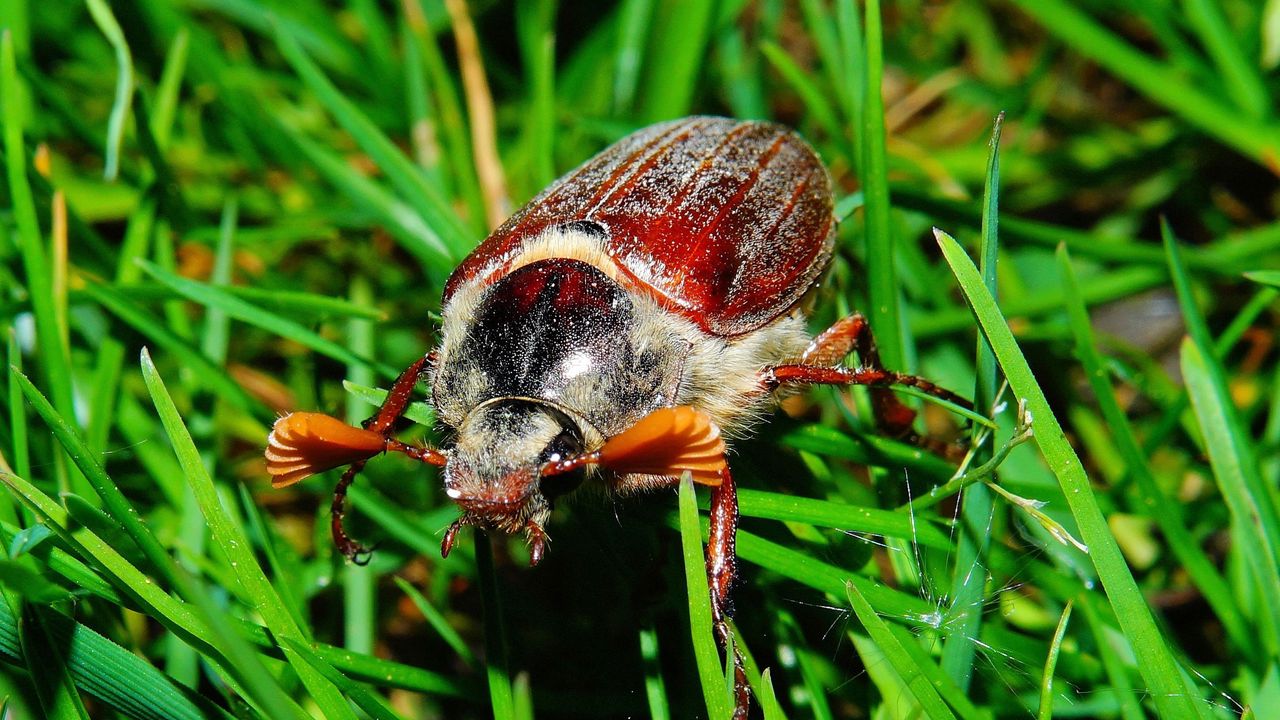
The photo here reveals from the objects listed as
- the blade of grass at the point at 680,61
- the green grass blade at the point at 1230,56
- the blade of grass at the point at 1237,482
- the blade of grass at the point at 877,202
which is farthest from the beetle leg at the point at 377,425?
the green grass blade at the point at 1230,56

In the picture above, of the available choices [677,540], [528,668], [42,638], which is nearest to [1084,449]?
[677,540]

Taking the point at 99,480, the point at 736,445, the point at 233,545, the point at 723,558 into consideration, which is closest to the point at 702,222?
the point at 736,445

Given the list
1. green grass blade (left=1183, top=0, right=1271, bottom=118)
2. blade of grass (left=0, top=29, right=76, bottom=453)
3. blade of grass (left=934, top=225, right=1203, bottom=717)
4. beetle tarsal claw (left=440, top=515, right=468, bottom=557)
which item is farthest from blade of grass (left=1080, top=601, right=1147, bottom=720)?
blade of grass (left=0, top=29, right=76, bottom=453)

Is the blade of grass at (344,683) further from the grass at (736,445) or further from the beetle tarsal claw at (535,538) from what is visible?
the beetle tarsal claw at (535,538)

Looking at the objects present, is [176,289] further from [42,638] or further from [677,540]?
[677,540]

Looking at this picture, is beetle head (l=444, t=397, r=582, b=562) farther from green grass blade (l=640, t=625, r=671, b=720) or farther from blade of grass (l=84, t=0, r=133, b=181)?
blade of grass (l=84, t=0, r=133, b=181)
